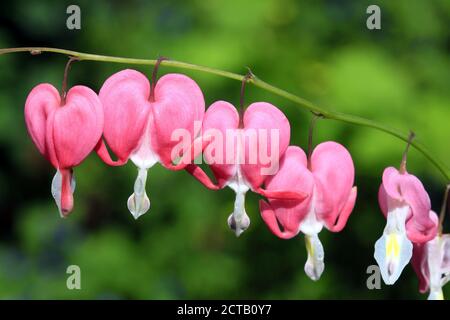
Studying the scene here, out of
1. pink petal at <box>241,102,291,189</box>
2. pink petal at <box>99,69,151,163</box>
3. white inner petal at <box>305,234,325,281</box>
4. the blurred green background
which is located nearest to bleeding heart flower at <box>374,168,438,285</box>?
white inner petal at <box>305,234,325,281</box>

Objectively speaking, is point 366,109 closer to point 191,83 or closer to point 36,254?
point 191,83

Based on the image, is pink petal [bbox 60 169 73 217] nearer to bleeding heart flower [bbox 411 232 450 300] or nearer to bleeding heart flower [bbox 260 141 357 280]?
bleeding heart flower [bbox 260 141 357 280]

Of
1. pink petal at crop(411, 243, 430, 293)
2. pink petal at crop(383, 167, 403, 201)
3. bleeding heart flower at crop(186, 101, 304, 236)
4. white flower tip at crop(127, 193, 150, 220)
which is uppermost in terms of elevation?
bleeding heart flower at crop(186, 101, 304, 236)

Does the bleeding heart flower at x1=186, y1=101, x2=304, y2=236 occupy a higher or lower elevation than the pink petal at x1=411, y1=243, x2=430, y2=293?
higher

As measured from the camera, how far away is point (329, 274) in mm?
3557

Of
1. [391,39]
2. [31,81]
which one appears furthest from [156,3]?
[391,39]

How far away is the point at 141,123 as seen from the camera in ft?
6.00

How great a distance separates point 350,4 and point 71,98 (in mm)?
1806

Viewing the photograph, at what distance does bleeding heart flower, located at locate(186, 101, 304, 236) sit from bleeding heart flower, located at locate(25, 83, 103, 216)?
8.8 inches

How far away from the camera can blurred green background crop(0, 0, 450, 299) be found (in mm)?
2971

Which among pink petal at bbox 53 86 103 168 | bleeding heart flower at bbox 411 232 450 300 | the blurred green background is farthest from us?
the blurred green background

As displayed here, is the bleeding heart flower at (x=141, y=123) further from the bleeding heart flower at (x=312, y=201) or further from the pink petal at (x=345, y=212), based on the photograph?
the pink petal at (x=345, y=212)

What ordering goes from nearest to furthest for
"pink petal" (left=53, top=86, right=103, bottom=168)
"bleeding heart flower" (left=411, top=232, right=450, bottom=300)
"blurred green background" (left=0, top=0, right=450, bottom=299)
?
"pink petal" (left=53, top=86, right=103, bottom=168) < "bleeding heart flower" (left=411, top=232, right=450, bottom=300) < "blurred green background" (left=0, top=0, right=450, bottom=299)

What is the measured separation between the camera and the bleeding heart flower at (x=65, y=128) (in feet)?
5.91
